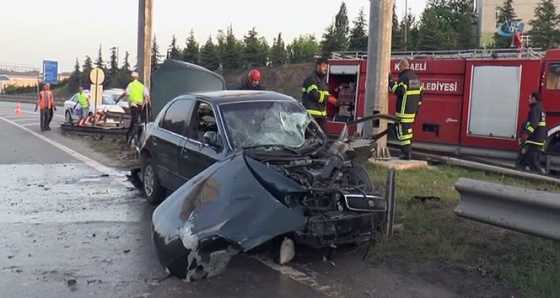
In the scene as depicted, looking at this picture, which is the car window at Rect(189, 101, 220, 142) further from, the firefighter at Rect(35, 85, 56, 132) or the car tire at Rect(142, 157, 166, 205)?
the firefighter at Rect(35, 85, 56, 132)

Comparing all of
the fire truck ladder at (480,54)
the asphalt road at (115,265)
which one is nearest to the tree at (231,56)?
the fire truck ladder at (480,54)

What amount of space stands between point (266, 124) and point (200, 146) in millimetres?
858

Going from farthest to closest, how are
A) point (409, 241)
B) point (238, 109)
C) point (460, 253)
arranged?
point (238, 109) < point (409, 241) < point (460, 253)

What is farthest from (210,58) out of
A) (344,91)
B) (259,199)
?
(259,199)

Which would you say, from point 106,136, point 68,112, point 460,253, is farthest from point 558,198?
point 68,112

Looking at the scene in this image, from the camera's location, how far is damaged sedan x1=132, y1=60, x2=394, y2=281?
525cm

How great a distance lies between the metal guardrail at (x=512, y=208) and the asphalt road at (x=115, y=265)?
0.89 metres

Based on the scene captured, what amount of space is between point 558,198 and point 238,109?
147 inches

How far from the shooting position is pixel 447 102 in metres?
14.1

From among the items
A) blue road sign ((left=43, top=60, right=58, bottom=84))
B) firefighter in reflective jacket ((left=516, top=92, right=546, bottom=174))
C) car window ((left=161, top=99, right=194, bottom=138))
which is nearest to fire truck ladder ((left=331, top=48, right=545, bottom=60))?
firefighter in reflective jacket ((left=516, top=92, right=546, bottom=174))

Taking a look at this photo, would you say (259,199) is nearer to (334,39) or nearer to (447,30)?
(334,39)

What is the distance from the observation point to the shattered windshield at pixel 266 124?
6988 mm

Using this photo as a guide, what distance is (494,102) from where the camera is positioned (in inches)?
529

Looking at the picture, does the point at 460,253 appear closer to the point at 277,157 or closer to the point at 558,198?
the point at 558,198
